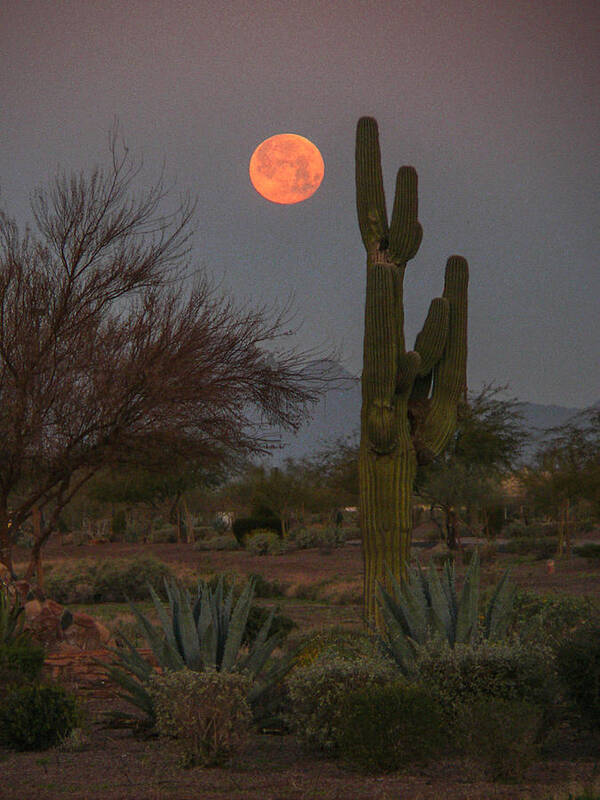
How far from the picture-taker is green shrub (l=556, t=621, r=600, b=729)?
6500 millimetres

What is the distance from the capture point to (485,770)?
579cm

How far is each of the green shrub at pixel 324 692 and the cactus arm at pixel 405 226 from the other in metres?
7.28

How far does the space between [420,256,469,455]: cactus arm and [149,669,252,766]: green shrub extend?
6.50 metres

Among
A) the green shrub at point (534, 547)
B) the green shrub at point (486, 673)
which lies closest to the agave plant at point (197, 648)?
the green shrub at point (486, 673)

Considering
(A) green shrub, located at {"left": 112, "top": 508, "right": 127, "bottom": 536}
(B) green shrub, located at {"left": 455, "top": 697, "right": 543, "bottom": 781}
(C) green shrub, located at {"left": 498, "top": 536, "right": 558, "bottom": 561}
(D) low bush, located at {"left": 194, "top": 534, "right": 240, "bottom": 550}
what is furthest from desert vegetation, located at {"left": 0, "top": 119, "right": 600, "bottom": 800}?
(A) green shrub, located at {"left": 112, "top": 508, "right": 127, "bottom": 536}

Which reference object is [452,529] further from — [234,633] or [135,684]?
[135,684]

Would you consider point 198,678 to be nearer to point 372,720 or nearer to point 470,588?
point 372,720

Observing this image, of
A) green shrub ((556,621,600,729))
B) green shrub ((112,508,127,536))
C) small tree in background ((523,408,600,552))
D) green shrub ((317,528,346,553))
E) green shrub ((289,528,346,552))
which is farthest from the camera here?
green shrub ((112,508,127,536))

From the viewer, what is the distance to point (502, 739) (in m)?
5.69

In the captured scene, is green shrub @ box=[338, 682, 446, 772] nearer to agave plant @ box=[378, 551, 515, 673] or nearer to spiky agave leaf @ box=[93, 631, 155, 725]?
agave plant @ box=[378, 551, 515, 673]

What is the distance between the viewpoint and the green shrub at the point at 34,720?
23.5ft

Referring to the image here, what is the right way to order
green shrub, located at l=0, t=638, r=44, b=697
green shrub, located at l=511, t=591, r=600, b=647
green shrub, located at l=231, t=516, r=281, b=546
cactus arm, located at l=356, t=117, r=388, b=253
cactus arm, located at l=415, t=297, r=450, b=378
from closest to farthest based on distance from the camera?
green shrub, located at l=511, t=591, r=600, b=647
green shrub, located at l=0, t=638, r=44, b=697
cactus arm, located at l=415, t=297, r=450, b=378
cactus arm, located at l=356, t=117, r=388, b=253
green shrub, located at l=231, t=516, r=281, b=546

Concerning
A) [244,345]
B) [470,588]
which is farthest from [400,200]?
[470,588]

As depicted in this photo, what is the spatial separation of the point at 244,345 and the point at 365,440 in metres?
3.58
